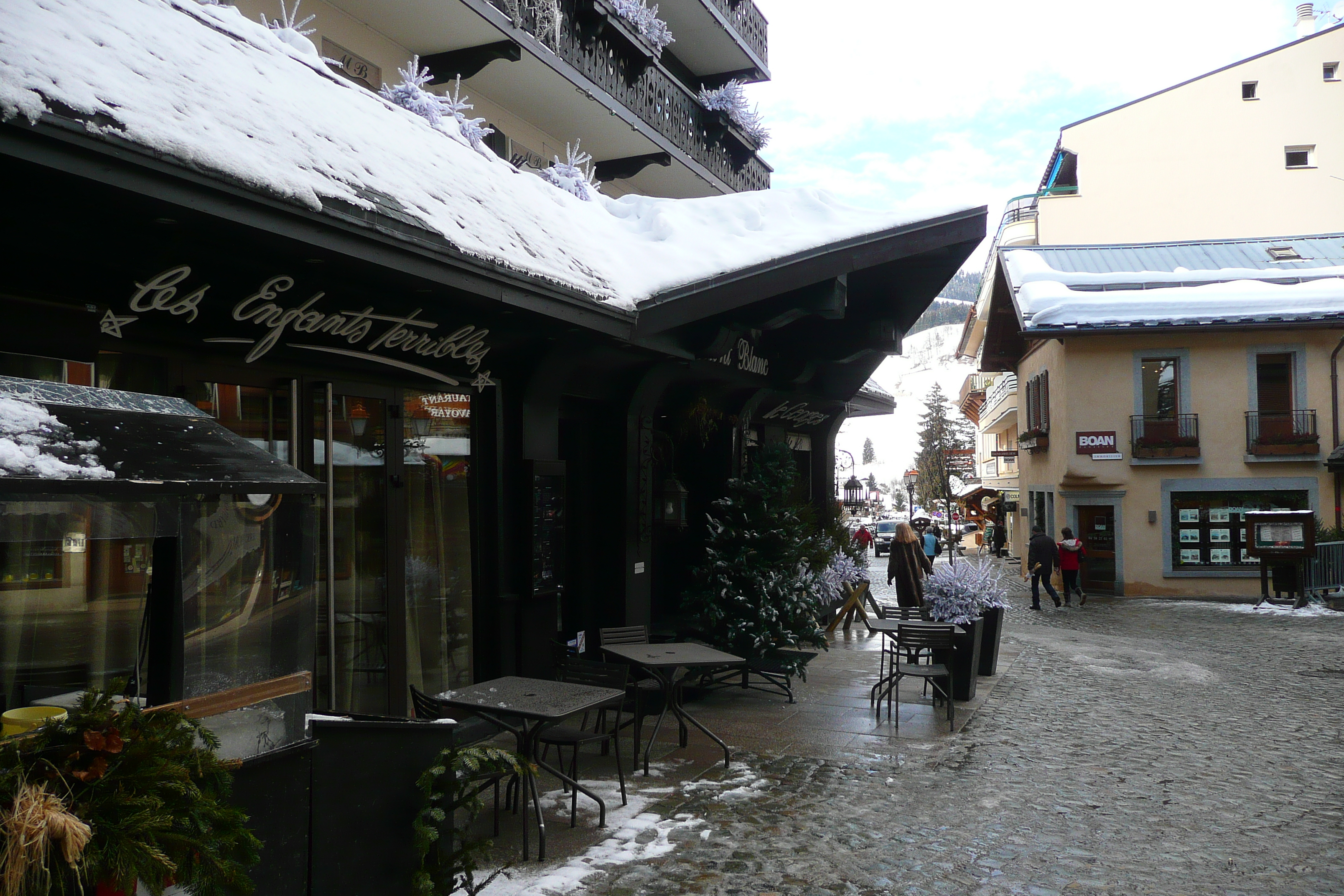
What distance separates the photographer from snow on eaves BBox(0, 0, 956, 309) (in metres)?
3.76

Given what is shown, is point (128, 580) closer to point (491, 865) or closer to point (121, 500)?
point (121, 500)

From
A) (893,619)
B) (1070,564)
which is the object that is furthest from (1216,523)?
(893,619)

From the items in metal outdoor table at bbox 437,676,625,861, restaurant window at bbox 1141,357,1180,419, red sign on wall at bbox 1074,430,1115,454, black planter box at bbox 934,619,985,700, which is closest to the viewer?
metal outdoor table at bbox 437,676,625,861

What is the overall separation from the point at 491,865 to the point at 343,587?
2342 mm

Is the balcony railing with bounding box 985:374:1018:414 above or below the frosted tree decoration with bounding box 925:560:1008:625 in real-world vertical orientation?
above

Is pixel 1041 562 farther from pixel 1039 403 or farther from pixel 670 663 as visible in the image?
pixel 670 663

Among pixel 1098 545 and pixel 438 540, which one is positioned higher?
pixel 438 540

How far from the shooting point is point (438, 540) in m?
7.26

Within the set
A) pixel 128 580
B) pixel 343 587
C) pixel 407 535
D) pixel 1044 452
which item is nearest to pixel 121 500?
pixel 128 580

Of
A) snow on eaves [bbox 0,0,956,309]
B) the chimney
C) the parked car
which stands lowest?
the parked car

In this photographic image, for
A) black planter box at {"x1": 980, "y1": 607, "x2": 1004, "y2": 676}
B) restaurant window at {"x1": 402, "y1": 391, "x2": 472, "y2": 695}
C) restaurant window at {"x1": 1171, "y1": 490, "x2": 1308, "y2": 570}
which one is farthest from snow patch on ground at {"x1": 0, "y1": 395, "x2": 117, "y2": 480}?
restaurant window at {"x1": 1171, "y1": 490, "x2": 1308, "y2": 570}

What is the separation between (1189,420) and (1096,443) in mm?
2285

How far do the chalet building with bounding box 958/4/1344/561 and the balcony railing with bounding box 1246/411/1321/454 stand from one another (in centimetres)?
1013

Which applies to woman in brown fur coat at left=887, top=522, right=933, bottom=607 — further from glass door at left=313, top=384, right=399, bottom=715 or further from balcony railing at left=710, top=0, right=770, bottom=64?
balcony railing at left=710, top=0, right=770, bottom=64
